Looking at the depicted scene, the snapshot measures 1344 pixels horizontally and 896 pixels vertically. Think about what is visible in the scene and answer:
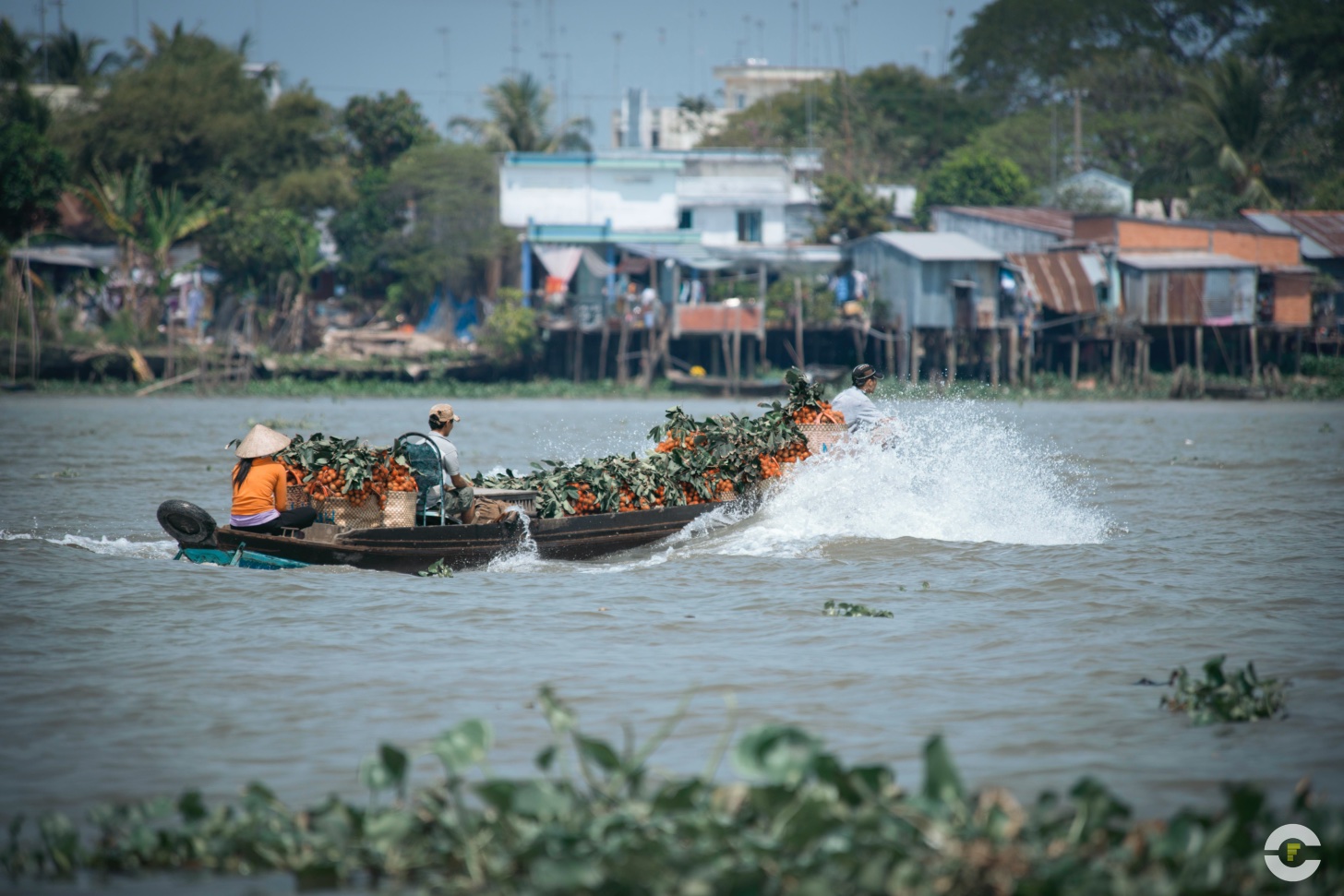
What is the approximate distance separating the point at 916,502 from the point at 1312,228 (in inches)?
1460

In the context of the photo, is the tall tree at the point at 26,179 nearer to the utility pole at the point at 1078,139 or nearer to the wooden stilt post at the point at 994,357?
the wooden stilt post at the point at 994,357

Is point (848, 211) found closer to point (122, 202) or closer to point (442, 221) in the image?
point (442, 221)

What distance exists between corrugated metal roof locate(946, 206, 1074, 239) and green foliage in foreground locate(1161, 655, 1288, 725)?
39329mm

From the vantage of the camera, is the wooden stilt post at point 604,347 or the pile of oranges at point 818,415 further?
the wooden stilt post at point 604,347

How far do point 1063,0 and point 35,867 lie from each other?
69.2 metres

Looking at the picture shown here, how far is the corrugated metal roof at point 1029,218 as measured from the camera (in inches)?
1748

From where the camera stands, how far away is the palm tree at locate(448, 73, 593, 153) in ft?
170

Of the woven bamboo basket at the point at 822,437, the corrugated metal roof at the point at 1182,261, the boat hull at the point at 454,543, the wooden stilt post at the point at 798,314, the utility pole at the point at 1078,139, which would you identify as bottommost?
the boat hull at the point at 454,543

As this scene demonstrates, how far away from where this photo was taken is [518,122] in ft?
170

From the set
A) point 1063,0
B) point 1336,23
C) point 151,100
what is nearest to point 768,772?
point 151,100

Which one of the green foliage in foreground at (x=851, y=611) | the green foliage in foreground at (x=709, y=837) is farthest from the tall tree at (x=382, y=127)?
the green foliage in foreground at (x=709, y=837)

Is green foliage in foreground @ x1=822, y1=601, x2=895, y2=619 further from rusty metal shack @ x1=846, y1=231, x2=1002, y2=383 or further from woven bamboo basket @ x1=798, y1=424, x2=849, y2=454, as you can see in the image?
rusty metal shack @ x1=846, y1=231, x2=1002, y2=383

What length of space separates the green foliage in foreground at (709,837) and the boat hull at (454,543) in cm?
555

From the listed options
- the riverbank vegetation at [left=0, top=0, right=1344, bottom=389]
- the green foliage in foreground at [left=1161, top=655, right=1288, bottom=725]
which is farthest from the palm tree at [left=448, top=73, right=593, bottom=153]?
the green foliage in foreground at [left=1161, top=655, right=1288, bottom=725]
